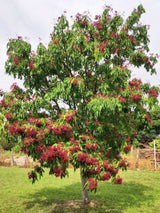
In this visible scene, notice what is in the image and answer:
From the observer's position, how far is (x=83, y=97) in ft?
27.3

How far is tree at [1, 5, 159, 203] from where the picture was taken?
23.0 ft

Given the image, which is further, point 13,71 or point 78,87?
point 13,71

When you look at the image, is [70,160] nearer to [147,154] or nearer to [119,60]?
[119,60]

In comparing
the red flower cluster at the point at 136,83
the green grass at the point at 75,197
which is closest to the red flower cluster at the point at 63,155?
the red flower cluster at the point at 136,83

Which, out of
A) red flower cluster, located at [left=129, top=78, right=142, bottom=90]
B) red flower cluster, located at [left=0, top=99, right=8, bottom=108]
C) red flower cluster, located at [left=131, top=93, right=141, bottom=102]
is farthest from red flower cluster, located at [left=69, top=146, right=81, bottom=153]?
red flower cluster, located at [left=0, top=99, right=8, bottom=108]

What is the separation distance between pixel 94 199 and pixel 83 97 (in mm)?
5995

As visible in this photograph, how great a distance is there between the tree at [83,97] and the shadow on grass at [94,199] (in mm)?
2583

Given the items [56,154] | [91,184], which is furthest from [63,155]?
[91,184]

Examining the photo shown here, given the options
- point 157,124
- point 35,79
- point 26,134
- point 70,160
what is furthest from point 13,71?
point 157,124

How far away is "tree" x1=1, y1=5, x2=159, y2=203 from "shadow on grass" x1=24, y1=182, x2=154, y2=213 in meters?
2.58

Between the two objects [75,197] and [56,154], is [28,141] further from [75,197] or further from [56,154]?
[75,197]

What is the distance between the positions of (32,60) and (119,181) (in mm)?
5326

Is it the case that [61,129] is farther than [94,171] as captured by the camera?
No

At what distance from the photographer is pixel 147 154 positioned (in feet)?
78.7
